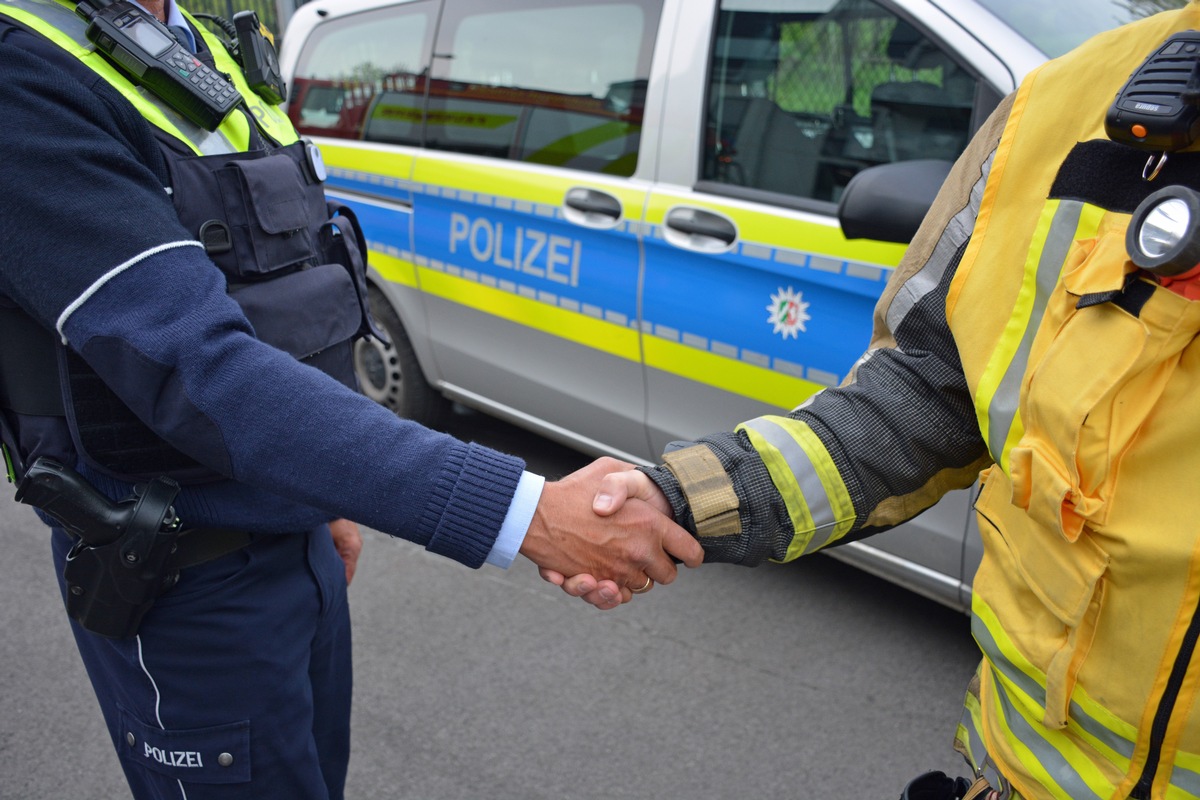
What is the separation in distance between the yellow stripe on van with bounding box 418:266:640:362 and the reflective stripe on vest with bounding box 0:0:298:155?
5.44 ft

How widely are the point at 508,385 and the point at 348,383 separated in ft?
6.15

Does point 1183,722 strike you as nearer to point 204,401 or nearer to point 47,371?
point 204,401

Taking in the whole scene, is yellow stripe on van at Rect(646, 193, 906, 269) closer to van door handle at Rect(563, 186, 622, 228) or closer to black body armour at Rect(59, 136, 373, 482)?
van door handle at Rect(563, 186, 622, 228)

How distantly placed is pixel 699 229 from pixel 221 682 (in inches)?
70.4

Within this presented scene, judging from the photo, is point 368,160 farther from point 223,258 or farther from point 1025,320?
point 1025,320

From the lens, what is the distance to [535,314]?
328cm

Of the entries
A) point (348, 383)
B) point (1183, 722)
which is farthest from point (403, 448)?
point (1183, 722)

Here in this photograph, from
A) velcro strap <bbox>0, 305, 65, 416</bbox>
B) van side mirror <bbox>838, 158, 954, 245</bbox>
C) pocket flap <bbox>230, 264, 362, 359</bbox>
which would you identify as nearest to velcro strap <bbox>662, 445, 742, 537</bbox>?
pocket flap <bbox>230, 264, 362, 359</bbox>

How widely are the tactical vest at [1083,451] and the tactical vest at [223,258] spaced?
897 mm

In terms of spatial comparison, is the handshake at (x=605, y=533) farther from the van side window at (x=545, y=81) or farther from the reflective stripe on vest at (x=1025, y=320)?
the van side window at (x=545, y=81)

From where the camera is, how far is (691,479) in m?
1.40

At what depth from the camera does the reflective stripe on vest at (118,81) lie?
4.15ft

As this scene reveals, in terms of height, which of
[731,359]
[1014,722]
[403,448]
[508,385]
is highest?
[403,448]

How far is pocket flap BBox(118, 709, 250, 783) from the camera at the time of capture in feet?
4.71
